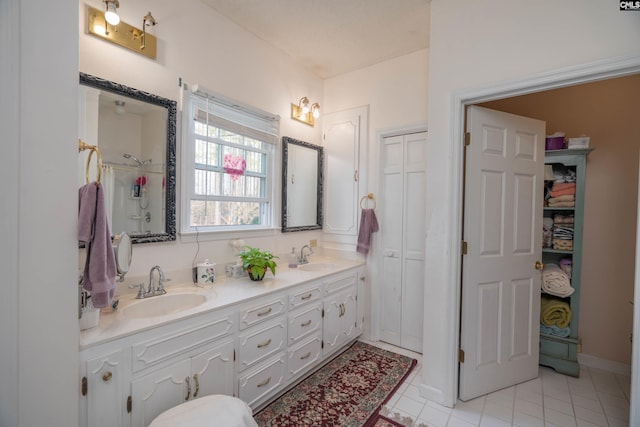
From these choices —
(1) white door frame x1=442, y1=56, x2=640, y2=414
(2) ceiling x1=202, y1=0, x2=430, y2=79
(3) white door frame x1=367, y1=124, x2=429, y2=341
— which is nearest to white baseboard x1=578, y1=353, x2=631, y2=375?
(1) white door frame x1=442, y1=56, x2=640, y2=414

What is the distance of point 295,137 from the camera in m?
2.94

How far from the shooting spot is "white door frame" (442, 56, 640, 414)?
4.72 ft

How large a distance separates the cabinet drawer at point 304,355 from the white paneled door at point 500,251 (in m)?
1.09

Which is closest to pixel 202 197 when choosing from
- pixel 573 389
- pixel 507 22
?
pixel 507 22

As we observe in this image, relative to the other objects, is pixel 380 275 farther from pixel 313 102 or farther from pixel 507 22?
pixel 507 22

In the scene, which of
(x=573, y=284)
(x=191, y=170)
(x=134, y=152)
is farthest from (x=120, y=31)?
(x=573, y=284)

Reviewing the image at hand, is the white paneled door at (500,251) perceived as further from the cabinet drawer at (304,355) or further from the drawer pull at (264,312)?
the drawer pull at (264,312)

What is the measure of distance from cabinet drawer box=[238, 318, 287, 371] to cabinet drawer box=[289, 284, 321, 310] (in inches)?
5.6

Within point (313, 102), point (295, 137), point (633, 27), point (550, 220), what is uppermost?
point (313, 102)

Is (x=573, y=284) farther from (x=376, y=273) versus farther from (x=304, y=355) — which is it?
(x=304, y=355)

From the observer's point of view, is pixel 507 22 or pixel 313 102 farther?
pixel 313 102

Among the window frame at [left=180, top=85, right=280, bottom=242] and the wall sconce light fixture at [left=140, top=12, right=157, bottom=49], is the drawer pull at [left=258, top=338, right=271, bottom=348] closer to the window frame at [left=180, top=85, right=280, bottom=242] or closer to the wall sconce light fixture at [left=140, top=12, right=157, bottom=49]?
the window frame at [left=180, top=85, right=280, bottom=242]

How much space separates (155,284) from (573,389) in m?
3.18

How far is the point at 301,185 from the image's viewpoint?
2988 millimetres
